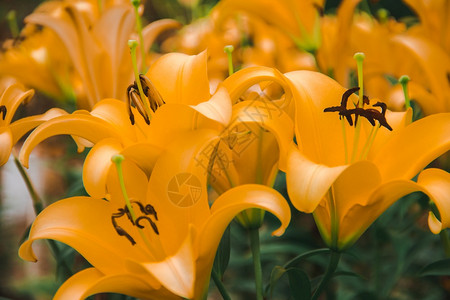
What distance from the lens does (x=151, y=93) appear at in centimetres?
54

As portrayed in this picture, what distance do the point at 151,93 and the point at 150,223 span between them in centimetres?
12

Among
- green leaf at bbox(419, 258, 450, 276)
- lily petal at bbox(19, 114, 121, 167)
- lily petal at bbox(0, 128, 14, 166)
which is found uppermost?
lily petal at bbox(19, 114, 121, 167)

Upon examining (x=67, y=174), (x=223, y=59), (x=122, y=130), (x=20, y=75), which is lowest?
(x=67, y=174)

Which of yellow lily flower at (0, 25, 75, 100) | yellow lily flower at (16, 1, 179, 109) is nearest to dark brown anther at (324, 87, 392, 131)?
yellow lily flower at (16, 1, 179, 109)

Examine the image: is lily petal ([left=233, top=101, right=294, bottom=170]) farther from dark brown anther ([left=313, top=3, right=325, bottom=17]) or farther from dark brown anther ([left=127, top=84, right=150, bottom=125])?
dark brown anther ([left=313, top=3, right=325, bottom=17])

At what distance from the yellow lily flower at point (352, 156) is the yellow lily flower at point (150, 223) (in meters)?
0.07

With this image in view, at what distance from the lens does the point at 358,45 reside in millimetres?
1014

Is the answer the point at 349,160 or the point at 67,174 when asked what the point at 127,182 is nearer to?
the point at 349,160

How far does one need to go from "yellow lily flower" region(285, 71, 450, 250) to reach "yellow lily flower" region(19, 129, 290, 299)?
0.23 ft

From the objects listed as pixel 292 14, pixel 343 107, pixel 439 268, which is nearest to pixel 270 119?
pixel 343 107

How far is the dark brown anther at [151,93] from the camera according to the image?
53cm

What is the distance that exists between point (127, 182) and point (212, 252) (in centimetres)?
11

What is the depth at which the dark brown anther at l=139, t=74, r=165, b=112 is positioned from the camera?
0.53 metres

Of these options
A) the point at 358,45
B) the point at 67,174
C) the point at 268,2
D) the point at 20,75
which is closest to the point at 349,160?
the point at 268,2
